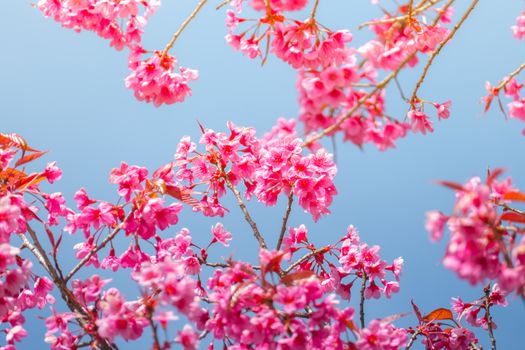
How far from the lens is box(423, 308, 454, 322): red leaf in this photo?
3016 millimetres

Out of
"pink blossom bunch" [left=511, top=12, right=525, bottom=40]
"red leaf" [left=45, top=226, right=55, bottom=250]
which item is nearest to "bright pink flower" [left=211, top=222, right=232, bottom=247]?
"red leaf" [left=45, top=226, right=55, bottom=250]

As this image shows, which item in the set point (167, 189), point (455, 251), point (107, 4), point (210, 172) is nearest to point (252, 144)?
point (210, 172)

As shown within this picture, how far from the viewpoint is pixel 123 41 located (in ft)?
9.48

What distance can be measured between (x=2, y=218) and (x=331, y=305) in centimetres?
134

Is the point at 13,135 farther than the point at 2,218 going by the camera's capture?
Yes

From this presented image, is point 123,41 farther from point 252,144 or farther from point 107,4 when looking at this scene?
point 252,144

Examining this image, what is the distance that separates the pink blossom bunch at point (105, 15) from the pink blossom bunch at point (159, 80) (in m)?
0.30

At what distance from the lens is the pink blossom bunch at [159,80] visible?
2602mm

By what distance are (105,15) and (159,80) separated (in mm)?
480

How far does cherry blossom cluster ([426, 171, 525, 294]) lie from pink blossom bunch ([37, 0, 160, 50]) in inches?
75.6

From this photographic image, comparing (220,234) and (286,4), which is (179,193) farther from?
(286,4)

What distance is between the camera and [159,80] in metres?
2.59

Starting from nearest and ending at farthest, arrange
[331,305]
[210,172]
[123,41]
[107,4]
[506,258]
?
[506,258] < [331,305] < [107,4] < [123,41] < [210,172]

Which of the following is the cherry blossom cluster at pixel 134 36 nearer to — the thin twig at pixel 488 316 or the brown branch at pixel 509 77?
the brown branch at pixel 509 77
